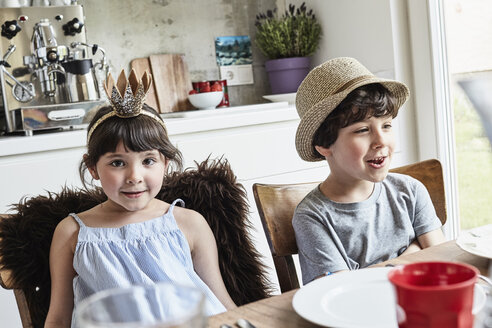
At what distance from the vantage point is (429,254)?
993 millimetres

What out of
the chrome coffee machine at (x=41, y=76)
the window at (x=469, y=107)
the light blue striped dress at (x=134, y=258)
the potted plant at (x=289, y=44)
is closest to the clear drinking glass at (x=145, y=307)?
the light blue striped dress at (x=134, y=258)

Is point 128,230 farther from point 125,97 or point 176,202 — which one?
point 125,97

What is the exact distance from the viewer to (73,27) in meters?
2.28

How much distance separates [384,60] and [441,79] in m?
0.26

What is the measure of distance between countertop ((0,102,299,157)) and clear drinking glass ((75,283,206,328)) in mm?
1544

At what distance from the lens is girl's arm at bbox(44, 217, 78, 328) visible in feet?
3.92

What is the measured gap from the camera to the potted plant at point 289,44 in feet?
9.39

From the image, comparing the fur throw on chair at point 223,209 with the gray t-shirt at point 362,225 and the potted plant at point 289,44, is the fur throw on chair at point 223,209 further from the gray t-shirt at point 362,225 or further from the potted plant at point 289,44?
the potted plant at point 289,44

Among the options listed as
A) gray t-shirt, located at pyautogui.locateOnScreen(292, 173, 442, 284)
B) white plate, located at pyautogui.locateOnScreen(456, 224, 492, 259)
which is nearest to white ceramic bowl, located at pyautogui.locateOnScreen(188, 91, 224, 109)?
gray t-shirt, located at pyautogui.locateOnScreen(292, 173, 442, 284)

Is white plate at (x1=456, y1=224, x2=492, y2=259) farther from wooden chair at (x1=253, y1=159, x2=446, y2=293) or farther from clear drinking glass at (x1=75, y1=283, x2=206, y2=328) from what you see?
clear drinking glass at (x1=75, y1=283, x2=206, y2=328)

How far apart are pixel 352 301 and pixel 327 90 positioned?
26.9 inches

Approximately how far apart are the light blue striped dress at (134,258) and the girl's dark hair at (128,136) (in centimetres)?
15

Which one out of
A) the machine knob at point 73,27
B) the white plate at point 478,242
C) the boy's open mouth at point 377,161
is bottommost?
the white plate at point 478,242

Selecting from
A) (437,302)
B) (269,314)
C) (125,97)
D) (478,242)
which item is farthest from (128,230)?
(437,302)
